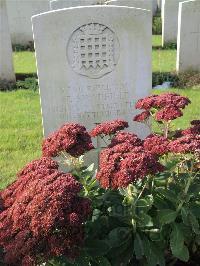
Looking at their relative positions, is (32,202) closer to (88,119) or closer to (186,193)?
(186,193)

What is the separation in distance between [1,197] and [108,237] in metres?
0.59

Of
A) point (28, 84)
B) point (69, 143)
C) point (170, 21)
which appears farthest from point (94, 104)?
point (170, 21)

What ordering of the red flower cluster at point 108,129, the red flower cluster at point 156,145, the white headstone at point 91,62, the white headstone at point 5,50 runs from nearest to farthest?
the red flower cluster at point 156,145, the red flower cluster at point 108,129, the white headstone at point 91,62, the white headstone at point 5,50

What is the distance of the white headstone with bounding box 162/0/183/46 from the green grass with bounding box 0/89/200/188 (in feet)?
14.0

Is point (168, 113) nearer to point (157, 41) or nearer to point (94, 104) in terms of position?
point (94, 104)

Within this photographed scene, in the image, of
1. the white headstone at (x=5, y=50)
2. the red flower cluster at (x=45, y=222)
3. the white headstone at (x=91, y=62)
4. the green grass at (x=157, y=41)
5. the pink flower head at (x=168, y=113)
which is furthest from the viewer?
the green grass at (x=157, y=41)

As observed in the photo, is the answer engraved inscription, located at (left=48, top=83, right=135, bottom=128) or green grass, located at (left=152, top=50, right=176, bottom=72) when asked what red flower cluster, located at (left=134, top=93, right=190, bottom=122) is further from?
green grass, located at (left=152, top=50, right=176, bottom=72)

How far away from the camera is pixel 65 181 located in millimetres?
2057

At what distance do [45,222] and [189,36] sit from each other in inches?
245

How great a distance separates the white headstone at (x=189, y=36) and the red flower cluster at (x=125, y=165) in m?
5.44

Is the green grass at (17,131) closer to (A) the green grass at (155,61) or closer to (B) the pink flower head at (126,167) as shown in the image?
(A) the green grass at (155,61)

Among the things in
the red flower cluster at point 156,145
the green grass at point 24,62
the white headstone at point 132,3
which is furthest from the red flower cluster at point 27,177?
the white headstone at point 132,3

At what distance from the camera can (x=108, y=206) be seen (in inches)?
101

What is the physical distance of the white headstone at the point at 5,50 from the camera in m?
7.49
